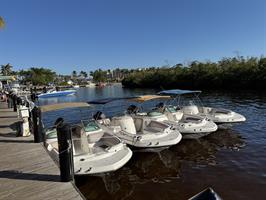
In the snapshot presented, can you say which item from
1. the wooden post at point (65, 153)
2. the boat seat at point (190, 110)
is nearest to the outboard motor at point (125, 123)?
the boat seat at point (190, 110)

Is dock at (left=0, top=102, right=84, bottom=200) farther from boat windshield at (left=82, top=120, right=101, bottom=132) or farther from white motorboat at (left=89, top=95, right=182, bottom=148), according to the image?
white motorboat at (left=89, top=95, right=182, bottom=148)

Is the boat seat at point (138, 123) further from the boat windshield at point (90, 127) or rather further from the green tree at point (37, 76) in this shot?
the green tree at point (37, 76)

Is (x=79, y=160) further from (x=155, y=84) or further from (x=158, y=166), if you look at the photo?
(x=155, y=84)

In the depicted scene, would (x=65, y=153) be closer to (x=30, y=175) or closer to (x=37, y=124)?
(x=30, y=175)

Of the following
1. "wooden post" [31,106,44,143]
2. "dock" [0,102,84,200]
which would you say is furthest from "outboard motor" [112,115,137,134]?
"dock" [0,102,84,200]

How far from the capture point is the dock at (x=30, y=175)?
5.30 metres

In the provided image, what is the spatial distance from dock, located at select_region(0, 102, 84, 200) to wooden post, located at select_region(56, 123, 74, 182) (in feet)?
0.63

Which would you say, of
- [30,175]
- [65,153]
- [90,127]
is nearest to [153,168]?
[90,127]

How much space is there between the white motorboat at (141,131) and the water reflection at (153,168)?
35.3 inches

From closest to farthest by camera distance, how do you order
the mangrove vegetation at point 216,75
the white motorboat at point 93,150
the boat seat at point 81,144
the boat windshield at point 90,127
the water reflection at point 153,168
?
the white motorboat at point 93,150 < the water reflection at point 153,168 < the boat seat at point 81,144 < the boat windshield at point 90,127 < the mangrove vegetation at point 216,75

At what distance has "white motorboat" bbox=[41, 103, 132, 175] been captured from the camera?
7957mm

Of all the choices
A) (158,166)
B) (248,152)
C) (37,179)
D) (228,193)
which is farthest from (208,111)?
(37,179)

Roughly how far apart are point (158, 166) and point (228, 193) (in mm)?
3227

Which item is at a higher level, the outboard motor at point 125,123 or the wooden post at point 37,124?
the wooden post at point 37,124
